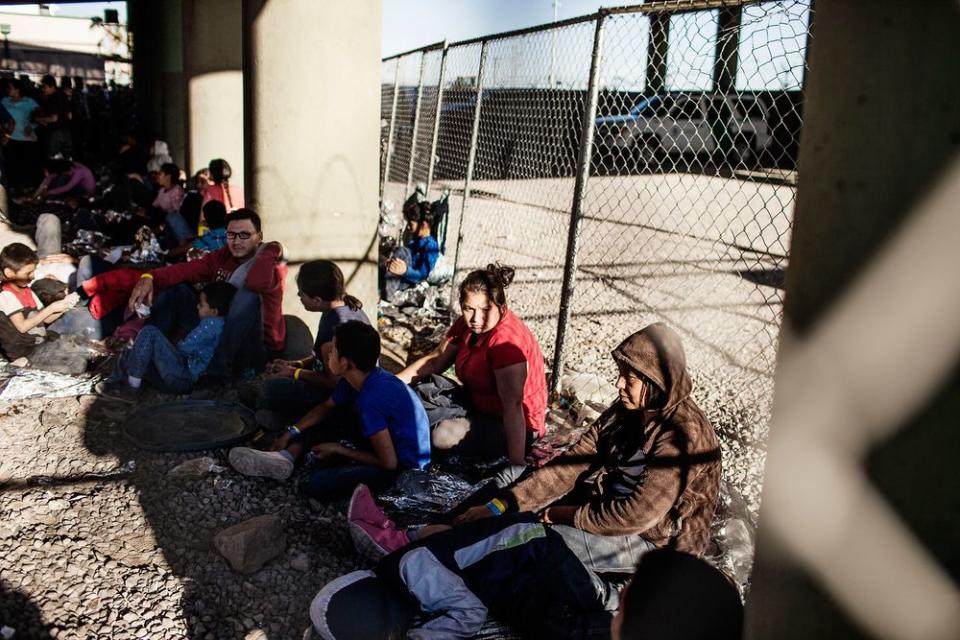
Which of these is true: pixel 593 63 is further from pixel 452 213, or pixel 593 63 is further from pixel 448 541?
pixel 452 213

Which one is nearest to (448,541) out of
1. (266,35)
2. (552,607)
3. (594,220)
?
(552,607)

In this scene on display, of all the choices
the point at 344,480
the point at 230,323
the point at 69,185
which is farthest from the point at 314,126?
the point at 69,185

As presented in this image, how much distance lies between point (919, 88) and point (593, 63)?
3761 mm

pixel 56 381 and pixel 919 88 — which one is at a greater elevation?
pixel 919 88

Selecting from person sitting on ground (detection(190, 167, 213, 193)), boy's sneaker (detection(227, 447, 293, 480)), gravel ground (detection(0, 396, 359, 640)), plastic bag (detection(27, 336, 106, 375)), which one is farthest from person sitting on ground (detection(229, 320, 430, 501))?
person sitting on ground (detection(190, 167, 213, 193))

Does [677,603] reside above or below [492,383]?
above

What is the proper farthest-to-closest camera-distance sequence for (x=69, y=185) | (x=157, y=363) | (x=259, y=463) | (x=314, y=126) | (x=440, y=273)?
(x=69, y=185) < (x=440, y=273) < (x=314, y=126) < (x=157, y=363) < (x=259, y=463)

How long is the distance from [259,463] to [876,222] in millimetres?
3480

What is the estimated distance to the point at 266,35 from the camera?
553cm

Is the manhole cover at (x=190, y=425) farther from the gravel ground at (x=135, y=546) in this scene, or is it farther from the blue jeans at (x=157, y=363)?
the blue jeans at (x=157, y=363)

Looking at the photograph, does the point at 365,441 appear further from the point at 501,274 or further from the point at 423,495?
the point at 501,274

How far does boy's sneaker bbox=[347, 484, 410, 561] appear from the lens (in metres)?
3.28

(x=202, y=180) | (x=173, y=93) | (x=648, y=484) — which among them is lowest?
(x=648, y=484)

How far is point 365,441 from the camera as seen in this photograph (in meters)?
4.14
